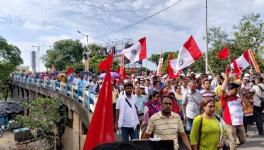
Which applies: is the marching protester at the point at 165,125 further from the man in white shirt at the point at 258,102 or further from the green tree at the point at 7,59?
the green tree at the point at 7,59

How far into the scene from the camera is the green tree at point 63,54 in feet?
242

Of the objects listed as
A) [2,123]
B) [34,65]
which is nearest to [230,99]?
[2,123]

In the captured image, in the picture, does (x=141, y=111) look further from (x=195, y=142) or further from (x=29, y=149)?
Result: (x=29, y=149)

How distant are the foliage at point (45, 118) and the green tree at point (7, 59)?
2517 cm

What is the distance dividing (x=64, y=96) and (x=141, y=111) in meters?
13.2

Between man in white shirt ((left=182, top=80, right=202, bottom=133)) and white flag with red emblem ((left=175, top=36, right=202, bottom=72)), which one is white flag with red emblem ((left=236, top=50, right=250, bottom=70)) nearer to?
white flag with red emblem ((left=175, top=36, right=202, bottom=72))

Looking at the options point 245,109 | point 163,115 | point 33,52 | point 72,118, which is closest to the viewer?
point 163,115

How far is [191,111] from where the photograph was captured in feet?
26.0

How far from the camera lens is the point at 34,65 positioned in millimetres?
77500

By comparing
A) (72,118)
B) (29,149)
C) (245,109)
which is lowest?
(29,149)

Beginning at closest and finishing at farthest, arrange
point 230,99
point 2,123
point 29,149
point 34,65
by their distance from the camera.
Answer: point 230,99 < point 29,149 < point 2,123 < point 34,65

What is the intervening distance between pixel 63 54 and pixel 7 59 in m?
27.2

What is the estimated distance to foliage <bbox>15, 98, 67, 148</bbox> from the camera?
19.8m

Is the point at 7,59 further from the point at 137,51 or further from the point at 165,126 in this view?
the point at 165,126
